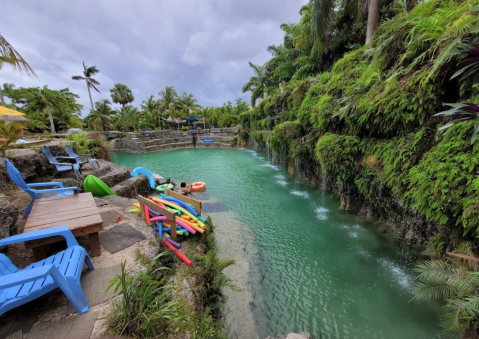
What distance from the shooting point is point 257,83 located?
23641 millimetres

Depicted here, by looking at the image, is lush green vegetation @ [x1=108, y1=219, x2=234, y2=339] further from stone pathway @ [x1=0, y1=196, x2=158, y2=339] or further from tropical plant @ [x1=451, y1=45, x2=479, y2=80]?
tropical plant @ [x1=451, y1=45, x2=479, y2=80]

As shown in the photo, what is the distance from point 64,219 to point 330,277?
4.81 m

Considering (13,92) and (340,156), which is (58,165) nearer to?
(340,156)

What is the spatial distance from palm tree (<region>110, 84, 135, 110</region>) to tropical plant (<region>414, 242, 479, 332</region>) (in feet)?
133

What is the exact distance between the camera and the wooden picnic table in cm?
237

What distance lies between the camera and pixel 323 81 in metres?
8.91

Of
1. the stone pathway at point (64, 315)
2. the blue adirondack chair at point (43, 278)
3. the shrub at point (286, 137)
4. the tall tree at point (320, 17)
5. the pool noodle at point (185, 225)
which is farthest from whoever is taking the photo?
the shrub at point (286, 137)

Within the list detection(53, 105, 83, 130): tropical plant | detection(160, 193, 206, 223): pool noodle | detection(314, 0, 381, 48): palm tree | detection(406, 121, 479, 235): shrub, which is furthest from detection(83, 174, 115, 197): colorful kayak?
detection(53, 105, 83, 130): tropical plant

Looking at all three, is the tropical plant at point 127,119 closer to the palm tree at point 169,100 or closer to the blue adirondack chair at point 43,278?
the palm tree at point 169,100

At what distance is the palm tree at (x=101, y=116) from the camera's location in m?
27.9

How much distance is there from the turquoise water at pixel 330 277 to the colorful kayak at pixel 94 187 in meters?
4.32

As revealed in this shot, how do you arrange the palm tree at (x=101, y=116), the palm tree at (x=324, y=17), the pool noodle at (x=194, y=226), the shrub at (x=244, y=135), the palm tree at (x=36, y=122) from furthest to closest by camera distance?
the palm tree at (x=101, y=116), the shrub at (x=244, y=135), the palm tree at (x=36, y=122), the palm tree at (x=324, y=17), the pool noodle at (x=194, y=226)

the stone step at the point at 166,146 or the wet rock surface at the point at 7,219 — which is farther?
the stone step at the point at 166,146

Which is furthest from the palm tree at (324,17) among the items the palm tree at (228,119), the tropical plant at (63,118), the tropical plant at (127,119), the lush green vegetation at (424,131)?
the tropical plant at (63,118)
